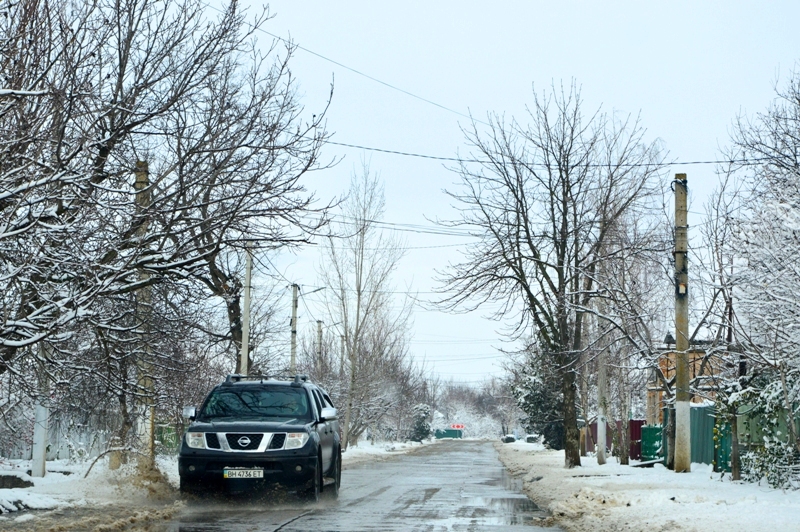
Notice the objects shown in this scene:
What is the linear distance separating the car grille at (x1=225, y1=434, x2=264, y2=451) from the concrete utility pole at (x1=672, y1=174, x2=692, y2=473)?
362 inches

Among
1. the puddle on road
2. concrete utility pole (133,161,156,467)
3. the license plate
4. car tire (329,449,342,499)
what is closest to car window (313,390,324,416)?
car tire (329,449,342,499)

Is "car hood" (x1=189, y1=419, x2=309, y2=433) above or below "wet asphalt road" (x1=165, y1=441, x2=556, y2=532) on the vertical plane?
above

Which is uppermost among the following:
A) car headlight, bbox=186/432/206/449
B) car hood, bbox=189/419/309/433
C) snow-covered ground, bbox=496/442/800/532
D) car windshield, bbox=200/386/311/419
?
car windshield, bbox=200/386/311/419

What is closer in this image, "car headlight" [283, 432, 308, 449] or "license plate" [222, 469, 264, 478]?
"license plate" [222, 469, 264, 478]

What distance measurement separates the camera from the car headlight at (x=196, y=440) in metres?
14.3

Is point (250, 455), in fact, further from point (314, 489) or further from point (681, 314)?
point (681, 314)

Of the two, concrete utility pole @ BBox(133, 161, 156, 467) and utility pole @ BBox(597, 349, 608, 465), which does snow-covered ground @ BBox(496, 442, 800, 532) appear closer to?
concrete utility pole @ BBox(133, 161, 156, 467)

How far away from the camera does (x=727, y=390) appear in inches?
759

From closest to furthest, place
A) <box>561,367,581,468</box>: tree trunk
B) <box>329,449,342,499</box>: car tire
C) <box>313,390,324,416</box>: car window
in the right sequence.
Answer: <box>329,449,342,499</box>: car tire < <box>313,390,324,416</box>: car window < <box>561,367,581,468</box>: tree trunk

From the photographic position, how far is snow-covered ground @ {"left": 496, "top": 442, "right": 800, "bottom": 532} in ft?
36.5

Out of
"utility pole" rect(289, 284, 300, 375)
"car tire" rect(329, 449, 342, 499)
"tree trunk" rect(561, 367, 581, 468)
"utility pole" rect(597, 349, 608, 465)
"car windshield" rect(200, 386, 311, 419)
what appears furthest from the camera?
"utility pole" rect(289, 284, 300, 375)

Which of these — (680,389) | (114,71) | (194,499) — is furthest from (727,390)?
(114,71)

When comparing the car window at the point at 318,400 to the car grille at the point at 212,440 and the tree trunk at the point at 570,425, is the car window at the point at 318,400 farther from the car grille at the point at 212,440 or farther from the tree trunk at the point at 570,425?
the tree trunk at the point at 570,425

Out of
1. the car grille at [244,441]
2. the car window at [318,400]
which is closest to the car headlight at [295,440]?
the car grille at [244,441]
